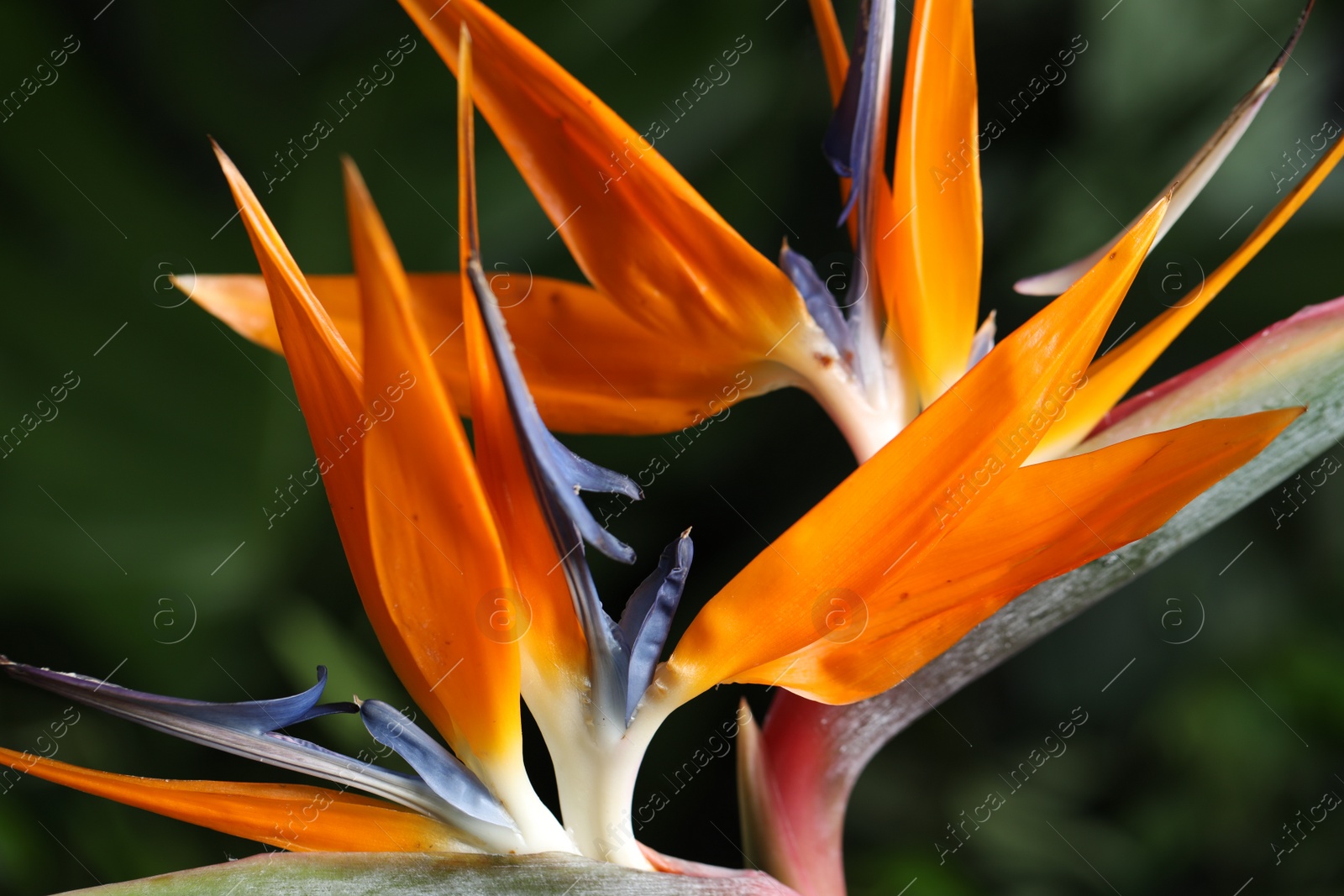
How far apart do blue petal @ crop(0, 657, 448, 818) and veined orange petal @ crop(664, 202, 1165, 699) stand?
16 centimetres

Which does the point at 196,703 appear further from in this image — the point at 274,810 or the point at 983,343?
the point at 983,343

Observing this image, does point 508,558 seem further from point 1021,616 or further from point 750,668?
point 1021,616

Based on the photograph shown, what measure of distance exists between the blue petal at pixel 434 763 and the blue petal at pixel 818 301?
0.30m

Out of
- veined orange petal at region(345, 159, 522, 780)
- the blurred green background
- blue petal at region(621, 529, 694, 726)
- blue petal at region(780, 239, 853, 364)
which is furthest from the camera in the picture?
the blurred green background

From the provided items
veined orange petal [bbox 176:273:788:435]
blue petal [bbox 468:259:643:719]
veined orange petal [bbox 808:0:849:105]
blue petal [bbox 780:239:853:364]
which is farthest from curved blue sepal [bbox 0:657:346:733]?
veined orange petal [bbox 808:0:849:105]

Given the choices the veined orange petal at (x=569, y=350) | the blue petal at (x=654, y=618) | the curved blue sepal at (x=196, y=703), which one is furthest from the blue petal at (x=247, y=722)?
the veined orange petal at (x=569, y=350)

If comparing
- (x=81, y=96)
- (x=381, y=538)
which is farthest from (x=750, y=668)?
(x=81, y=96)

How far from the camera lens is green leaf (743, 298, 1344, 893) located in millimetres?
469

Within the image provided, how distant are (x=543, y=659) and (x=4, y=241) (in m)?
0.58

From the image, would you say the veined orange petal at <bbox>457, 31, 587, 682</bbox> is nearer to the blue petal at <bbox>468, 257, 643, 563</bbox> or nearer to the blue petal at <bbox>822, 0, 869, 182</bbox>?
the blue petal at <bbox>468, 257, 643, 563</bbox>

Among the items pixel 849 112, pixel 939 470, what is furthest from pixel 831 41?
pixel 939 470

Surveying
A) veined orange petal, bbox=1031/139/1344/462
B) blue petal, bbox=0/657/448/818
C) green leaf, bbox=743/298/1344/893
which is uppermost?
blue petal, bbox=0/657/448/818

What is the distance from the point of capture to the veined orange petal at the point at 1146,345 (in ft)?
1.36

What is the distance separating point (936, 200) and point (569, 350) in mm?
228
